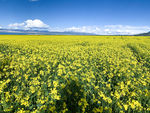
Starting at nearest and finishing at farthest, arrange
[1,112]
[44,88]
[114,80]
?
[1,112] < [44,88] < [114,80]

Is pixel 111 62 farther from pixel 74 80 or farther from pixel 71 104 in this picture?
pixel 71 104

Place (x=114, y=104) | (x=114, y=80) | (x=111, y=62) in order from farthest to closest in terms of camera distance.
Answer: (x=111, y=62)
(x=114, y=80)
(x=114, y=104)

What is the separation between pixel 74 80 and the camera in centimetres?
488

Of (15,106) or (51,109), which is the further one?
(15,106)

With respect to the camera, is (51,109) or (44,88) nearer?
(51,109)

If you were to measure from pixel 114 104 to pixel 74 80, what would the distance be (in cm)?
174

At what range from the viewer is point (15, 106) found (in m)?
3.68

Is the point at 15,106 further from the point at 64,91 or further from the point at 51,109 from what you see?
the point at 64,91

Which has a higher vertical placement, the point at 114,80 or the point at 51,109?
the point at 51,109

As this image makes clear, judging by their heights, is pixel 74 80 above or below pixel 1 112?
above

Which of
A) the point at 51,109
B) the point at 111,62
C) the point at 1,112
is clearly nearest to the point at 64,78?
the point at 51,109

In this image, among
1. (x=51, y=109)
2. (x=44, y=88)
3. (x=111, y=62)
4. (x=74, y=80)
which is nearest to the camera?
(x=51, y=109)

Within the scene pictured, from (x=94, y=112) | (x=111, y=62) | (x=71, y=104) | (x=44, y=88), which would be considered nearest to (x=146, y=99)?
(x=94, y=112)

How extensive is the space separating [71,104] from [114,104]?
4.33ft
